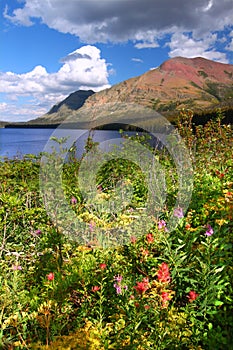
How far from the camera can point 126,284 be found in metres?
2.30

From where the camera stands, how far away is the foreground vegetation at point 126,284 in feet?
6.41

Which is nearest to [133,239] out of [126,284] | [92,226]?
[92,226]

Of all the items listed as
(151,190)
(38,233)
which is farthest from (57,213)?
(151,190)

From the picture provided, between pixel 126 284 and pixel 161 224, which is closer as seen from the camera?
pixel 126 284

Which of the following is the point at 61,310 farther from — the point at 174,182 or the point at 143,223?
the point at 174,182

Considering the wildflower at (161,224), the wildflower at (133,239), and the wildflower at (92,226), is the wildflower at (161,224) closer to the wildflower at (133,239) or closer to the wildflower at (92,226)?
the wildflower at (133,239)

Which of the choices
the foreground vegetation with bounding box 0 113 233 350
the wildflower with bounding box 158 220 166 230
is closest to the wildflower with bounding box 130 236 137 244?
the foreground vegetation with bounding box 0 113 233 350

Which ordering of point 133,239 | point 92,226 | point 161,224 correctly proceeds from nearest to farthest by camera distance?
1. point 161,224
2. point 133,239
3. point 92,226

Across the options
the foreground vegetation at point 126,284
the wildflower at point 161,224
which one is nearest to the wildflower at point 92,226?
the foreground vegetation at point 126,284

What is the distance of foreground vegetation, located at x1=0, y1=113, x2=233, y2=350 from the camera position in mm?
1955

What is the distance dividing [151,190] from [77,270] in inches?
69.0

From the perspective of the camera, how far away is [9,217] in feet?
11.7

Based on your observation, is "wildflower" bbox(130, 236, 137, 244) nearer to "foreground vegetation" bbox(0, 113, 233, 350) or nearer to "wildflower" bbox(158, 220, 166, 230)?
"foreground vegetation" bbox(0, 113, 233, 350)

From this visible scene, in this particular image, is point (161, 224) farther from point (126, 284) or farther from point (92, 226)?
point (92, 226)
